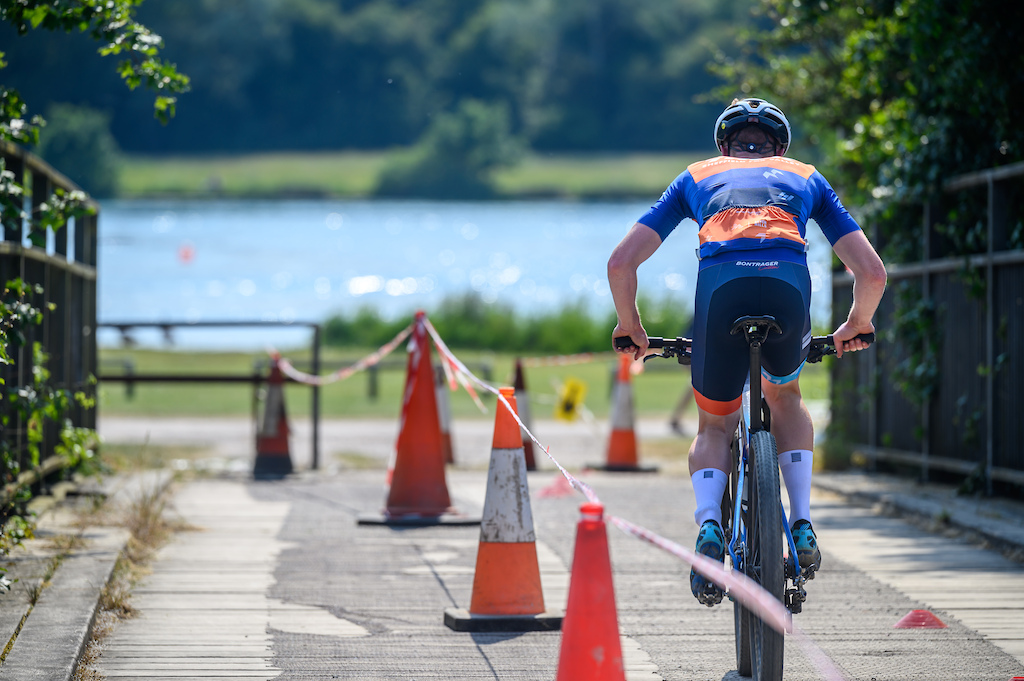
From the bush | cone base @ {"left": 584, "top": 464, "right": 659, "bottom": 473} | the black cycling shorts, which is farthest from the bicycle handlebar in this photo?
the bush

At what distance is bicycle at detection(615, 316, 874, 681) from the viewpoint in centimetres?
472

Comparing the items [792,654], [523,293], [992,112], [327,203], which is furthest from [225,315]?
[327,203]

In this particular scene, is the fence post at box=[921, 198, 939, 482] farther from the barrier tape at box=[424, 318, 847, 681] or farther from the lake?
the lake

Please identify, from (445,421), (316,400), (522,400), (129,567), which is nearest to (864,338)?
(129,567)

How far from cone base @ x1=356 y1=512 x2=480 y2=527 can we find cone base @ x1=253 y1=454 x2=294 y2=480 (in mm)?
3113

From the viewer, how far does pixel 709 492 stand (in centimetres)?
515

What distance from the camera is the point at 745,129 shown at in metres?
5.39

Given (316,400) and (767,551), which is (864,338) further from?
(316,400)

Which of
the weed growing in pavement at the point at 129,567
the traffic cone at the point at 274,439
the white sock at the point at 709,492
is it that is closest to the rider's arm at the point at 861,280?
the white sock at the point at 709,492

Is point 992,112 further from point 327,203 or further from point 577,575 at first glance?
point 327,203

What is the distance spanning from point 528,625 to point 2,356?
2.66m

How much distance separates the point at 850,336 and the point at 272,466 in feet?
26.1

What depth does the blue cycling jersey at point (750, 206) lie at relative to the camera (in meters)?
4.98

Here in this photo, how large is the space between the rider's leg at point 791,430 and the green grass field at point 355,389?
35.3ft
